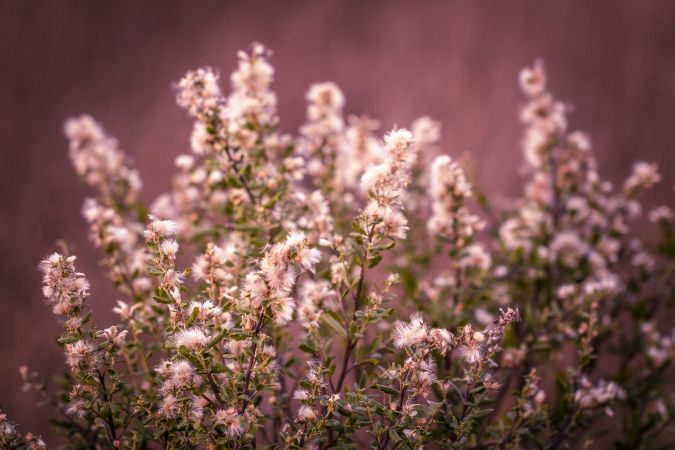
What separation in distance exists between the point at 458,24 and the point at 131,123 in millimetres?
1355

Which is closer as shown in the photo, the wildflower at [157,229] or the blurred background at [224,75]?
the wildflower at [157,229]

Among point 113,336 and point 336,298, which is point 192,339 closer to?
point 113,336

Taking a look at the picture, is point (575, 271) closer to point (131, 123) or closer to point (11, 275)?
point (131, 123)

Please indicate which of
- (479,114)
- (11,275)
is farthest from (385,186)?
(11,275)

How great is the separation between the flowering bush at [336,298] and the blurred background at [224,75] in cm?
66

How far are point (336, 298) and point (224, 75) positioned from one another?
1.44 metres

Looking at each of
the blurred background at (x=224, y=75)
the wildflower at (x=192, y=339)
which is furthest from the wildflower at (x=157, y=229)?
the blurred background at (x=224, y=75)

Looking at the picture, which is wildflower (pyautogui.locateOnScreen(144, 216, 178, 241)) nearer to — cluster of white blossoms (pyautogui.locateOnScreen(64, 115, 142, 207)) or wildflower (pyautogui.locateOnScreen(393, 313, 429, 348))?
wildflower (pyautogui.locateOnScreen(393, 313, 429, 348))

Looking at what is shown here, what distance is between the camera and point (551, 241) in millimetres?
1201

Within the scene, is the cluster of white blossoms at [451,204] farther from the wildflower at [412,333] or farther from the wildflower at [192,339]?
the wildflower at [192,339]

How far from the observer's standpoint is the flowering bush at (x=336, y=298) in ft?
2.12

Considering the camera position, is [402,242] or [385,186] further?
[402,242]

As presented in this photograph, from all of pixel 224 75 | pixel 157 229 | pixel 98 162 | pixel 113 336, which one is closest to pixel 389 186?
pixel 157 229

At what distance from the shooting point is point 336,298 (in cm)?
88
